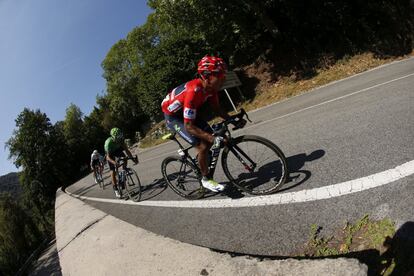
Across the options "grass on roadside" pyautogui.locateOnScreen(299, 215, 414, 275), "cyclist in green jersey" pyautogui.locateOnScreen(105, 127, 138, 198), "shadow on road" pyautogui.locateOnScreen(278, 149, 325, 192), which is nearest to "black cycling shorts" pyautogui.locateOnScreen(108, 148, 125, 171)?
"cyclist in green jersey" pyautogui.locateOnScreen(105, 127, 138, 198)

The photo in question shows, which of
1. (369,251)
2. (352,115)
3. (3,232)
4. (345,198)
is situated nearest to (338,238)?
(369,251)

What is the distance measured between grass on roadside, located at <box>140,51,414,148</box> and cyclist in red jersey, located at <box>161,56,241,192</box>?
1199 cm

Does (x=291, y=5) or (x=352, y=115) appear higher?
(x=291, y=5)

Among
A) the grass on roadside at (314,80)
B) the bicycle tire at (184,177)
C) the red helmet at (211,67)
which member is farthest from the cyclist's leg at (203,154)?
the grass on roadside at (314,80)

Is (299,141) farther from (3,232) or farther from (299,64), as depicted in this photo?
(3,232)

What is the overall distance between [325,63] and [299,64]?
6.24 feet

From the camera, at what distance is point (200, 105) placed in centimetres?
461

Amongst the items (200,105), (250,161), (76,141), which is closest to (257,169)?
(250,161)

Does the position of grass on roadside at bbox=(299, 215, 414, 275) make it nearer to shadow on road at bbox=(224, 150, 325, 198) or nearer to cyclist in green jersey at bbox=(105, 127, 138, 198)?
shadow on road at bbox=(224, 150, 325, 198)

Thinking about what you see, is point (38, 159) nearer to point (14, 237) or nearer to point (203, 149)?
point (14, 237)

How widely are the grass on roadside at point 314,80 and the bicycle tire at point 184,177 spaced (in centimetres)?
1146

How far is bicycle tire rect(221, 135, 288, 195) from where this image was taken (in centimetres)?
432

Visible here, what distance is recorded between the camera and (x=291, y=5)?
20297mm

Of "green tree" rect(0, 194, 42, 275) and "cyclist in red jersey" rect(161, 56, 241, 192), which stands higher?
"cyclist in red jersey" rect(161, 56, 241, 192)
